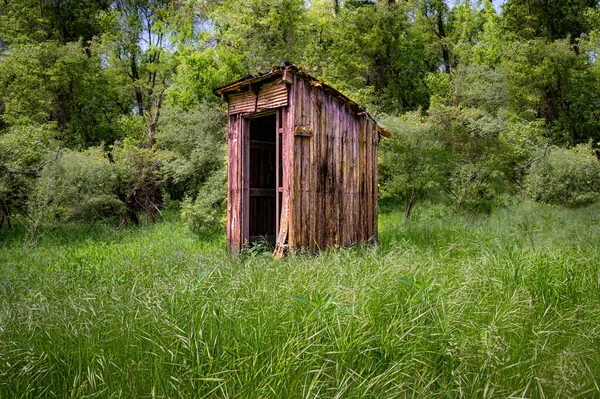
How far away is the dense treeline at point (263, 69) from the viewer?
12.1m

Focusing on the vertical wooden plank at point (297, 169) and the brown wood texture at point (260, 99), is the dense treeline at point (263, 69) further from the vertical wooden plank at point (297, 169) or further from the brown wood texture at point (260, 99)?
the vertical wooden plank at point (297, 169)

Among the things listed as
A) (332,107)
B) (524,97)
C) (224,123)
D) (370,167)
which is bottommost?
(370,167)

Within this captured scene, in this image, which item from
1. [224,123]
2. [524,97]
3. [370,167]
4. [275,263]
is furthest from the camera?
[524,97]

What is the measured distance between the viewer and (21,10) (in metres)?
18.9

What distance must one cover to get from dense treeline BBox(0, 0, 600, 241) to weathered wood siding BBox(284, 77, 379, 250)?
4730 millimetres

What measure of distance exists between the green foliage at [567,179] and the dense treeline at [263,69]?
0.04 metres

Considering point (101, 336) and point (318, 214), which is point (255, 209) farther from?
point (101, 336)

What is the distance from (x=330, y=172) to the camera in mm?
6895

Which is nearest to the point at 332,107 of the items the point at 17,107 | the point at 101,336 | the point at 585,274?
the point at 585,274

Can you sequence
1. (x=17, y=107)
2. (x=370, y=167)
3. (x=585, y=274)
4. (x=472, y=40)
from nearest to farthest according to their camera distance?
(x=585, y=274)
(x=370, y=167)
(x=17, y=107)
(x=472, y=40)

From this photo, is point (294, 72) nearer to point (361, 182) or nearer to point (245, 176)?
point (245, 176)

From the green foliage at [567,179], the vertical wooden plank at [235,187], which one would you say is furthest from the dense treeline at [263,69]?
the vertical wooden plank at [235,187]

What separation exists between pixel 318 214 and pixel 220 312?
3.59m

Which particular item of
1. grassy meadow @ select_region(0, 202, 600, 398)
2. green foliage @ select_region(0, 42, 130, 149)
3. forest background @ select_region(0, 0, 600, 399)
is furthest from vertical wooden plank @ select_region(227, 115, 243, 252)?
green foliage @ select_region(0, 42, 130, 149)
